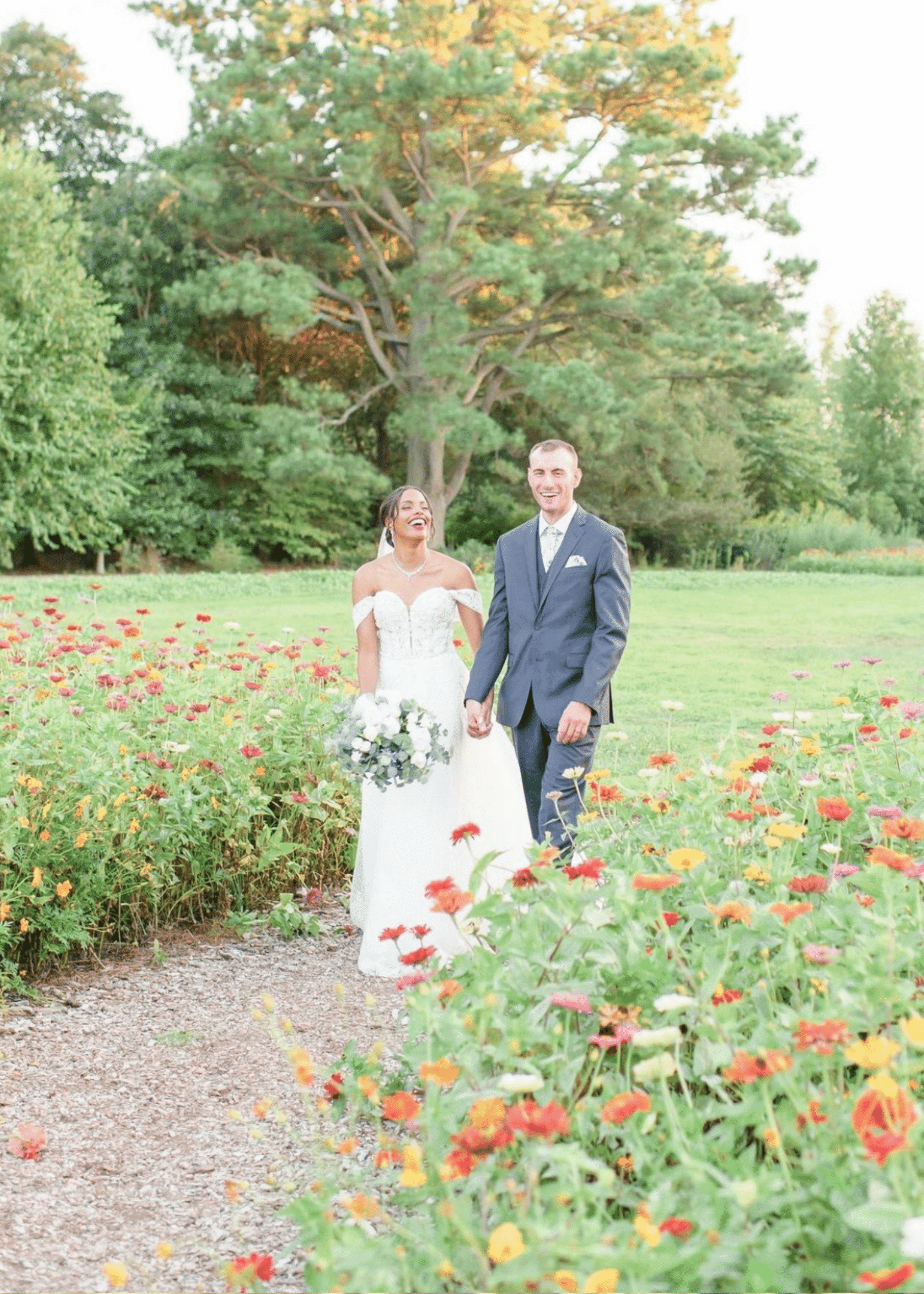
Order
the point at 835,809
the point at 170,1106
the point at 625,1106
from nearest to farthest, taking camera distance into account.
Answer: the point at 625,1106 < the point at 835,809 < the point at 170,1106

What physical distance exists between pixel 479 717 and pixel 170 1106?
1.79 m

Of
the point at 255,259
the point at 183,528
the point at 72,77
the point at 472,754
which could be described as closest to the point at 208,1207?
the point at 472,754

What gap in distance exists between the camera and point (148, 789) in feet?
14.3

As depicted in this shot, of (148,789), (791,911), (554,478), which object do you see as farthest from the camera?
(148,789)

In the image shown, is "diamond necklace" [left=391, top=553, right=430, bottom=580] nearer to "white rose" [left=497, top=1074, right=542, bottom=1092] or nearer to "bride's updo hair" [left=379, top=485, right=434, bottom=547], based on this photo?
"bride's updo hair" [left=379, top=485, right=434, bottom=547]

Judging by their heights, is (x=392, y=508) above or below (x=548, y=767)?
above

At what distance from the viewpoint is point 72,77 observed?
27.5 m

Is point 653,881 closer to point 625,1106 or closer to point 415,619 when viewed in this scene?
point 625,1106

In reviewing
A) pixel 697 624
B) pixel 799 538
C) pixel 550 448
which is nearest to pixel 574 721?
pixel 550 448

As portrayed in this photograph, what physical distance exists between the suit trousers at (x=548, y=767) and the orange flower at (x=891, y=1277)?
2.69 m

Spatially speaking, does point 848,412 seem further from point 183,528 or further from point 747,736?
point 747,736

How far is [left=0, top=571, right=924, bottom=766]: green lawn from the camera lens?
920cm

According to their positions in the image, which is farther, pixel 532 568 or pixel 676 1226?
pixel 532 568

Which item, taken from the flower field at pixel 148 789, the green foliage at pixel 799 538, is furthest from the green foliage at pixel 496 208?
the flower field at pixel 148 789
